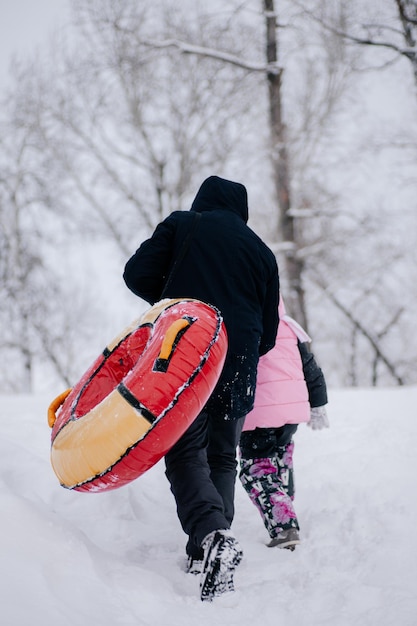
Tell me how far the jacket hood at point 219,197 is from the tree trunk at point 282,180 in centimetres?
757

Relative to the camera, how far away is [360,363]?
2239cm

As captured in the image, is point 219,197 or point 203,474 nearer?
point 203,474

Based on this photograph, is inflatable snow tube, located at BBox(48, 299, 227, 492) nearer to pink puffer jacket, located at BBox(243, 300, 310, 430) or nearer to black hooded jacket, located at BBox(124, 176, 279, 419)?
black hooded jacket, located at BBox(124, 176, 279, 419)

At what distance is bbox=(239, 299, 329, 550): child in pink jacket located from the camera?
2.71 metres

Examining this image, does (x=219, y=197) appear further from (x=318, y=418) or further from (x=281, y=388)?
(x=318, y=418)

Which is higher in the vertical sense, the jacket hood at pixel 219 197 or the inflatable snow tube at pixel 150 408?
the jacket hood at pixel 219 197

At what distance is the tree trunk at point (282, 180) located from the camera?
9.56 m

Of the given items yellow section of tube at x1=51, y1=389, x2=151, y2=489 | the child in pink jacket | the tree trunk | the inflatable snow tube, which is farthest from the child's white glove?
the tree trunk

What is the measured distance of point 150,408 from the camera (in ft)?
6.51

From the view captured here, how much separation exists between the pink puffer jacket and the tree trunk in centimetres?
721

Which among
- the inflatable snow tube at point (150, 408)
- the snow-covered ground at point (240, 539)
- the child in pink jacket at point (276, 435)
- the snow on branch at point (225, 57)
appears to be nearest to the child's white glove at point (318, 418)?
the child in pink jacket at point (276, 435)

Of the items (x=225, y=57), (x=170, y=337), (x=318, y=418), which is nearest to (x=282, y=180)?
(x=225, y=57)

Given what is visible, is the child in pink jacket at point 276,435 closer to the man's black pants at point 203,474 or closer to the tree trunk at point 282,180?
the man's black pants at point 203,474

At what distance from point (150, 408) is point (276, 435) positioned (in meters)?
1.17
